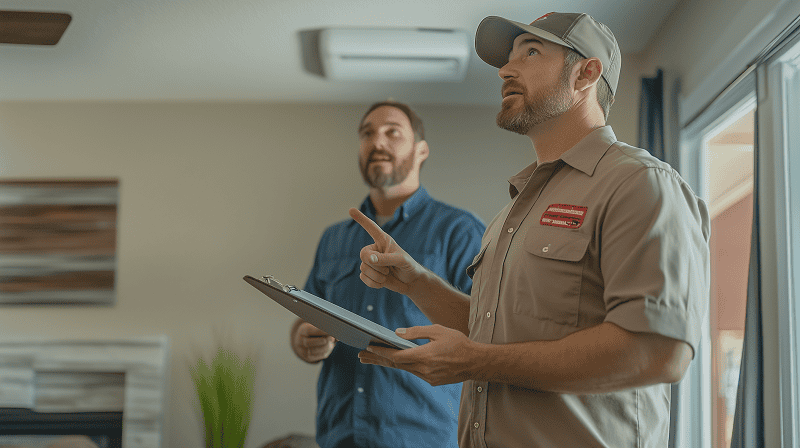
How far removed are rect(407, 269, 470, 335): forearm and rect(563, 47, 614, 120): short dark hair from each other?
1.56 ft

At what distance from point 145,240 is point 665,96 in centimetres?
328

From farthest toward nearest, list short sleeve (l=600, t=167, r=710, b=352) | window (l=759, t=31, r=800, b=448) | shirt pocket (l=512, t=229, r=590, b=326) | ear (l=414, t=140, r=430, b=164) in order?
ear (l=414, t=140, r=430, b=164) < window (l=759, t=31, r=800, b=448) < shirt pocket (l=512, t=229, r=590, b=326) < short sleeve (l=600, t=167, r=710, b=352)

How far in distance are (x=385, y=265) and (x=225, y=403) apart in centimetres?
285

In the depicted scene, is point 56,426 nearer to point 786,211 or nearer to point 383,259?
point 383,259

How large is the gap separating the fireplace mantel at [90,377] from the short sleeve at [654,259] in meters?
3.83

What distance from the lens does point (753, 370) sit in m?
2.04

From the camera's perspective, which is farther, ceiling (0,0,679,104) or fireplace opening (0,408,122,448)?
fireplace opening (0,408,122,448)

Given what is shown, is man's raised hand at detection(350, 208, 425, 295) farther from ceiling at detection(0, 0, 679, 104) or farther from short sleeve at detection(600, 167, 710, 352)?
ceiling at detection(0, 0, 679, 104)

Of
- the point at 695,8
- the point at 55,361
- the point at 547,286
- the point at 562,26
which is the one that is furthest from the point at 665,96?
the point at 55,361

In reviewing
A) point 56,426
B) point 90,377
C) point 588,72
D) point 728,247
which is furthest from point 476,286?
point 56,426

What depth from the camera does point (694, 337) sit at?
93 cm

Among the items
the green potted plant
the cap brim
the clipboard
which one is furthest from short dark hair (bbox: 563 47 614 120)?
the green potted plant

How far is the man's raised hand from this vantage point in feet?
4.47

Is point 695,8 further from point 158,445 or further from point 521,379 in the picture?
A: point 158,445
